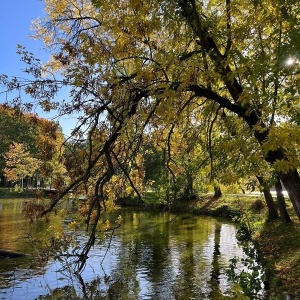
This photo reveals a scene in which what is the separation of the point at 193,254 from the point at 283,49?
475 inches

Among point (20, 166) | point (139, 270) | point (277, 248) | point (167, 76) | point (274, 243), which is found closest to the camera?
point (167, 76)

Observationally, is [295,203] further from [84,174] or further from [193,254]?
[193,254]

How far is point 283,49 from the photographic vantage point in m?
4.57

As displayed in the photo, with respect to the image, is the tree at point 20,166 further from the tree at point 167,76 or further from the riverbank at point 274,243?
the riverbank at point 274,243

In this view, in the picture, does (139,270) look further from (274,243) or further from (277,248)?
(274,243)

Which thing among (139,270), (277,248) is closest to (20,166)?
(139,270)

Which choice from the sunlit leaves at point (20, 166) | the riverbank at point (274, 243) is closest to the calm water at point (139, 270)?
the riverbank at point (274, 243)

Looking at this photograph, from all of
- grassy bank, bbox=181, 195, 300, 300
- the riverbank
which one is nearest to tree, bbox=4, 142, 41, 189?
the riverbank

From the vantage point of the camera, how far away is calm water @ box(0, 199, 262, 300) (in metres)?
10.6

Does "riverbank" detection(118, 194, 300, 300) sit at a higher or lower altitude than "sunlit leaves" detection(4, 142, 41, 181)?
lower

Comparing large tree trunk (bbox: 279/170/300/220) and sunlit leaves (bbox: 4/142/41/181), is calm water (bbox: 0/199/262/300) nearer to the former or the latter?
sunlit leaves (bbox: 4/142/41/181)

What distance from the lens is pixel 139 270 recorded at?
13.0 metres

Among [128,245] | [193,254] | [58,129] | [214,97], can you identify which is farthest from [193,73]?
[128,245]

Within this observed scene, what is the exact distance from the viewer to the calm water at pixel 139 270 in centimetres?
1058
